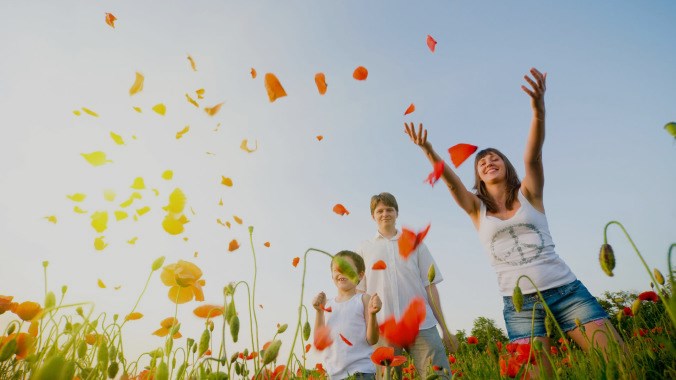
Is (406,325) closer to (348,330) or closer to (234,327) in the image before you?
(348,330)

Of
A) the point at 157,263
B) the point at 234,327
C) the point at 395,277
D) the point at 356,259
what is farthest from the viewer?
the point at 395,277

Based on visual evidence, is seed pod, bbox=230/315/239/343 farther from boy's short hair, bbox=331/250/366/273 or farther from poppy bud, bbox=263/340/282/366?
boy's short hair, bbox=331/250/366/273

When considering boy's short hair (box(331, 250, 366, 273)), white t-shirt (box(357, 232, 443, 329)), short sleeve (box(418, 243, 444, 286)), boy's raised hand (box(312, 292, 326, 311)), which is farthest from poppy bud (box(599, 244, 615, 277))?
short sleeve (box(418, 243, 444, 286))

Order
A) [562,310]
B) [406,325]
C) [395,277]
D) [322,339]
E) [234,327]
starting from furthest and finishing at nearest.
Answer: [395,277] → [406,325] → [322,339] → [562,310] → [234,327]

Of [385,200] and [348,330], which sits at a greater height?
[385,200]

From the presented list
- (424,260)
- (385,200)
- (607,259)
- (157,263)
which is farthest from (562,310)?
(157,263)

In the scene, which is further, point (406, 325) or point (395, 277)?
point (395, 277)

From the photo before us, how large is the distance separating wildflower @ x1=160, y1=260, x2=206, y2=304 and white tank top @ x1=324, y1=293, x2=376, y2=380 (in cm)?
190

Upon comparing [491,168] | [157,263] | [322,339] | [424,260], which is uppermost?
[491,168]

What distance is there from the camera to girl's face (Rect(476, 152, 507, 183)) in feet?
10.4

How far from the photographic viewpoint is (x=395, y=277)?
14.0 ft

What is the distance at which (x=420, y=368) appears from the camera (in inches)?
145

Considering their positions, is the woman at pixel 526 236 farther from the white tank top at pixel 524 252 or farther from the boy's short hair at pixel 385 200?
the boy's short hair at pixel 385 200

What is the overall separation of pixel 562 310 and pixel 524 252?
0.44 meters
